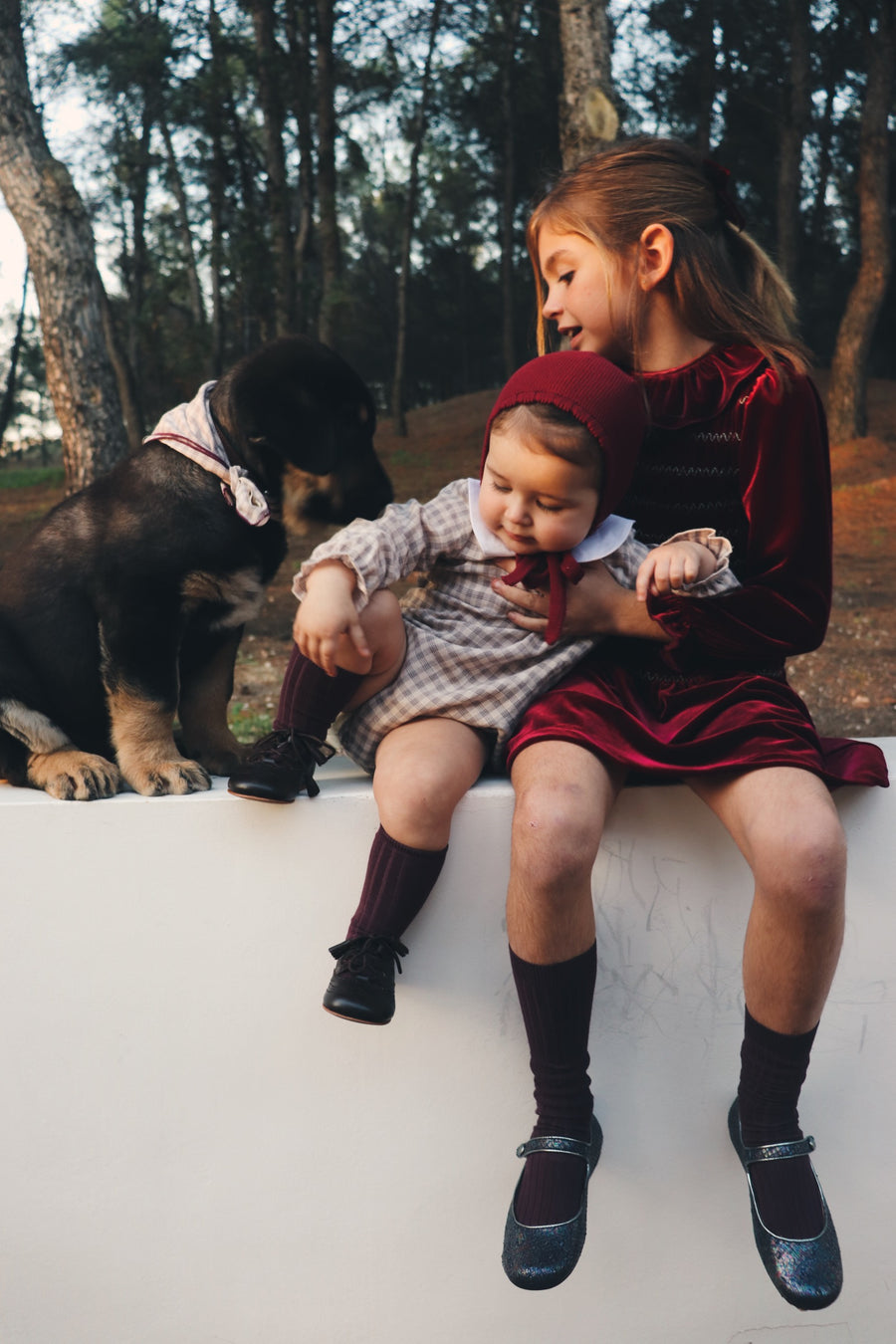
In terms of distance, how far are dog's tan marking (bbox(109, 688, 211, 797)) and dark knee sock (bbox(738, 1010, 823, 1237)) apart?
4.27ft

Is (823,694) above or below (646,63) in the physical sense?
below

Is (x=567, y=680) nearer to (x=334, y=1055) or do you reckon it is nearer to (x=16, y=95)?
(x=334, y=1055)

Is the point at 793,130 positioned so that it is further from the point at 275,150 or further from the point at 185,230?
the point at 185,230

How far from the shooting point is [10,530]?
15828mm

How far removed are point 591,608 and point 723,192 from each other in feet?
3.88

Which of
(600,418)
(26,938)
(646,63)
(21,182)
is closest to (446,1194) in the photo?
(26,938)

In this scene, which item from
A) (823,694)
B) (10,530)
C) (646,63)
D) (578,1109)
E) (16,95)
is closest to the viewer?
(578,1109)

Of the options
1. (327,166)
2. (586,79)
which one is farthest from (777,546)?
(327,166)

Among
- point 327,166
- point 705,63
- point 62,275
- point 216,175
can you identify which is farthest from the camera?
point 216,175

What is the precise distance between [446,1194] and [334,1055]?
37 cm

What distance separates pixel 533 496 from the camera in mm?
2211

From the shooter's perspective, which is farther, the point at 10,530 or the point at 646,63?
the point at 646,63

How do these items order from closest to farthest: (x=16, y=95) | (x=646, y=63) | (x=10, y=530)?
(x=16, y=95)
(x=10, y=530)
(x=646, y=63)

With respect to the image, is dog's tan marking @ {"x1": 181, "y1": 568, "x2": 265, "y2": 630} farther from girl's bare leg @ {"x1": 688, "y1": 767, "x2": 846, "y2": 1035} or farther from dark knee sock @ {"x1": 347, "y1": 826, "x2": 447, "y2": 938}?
girl's bare leg @ {"x1": 688, "y1": 767, "x2": 846, "y2": 1035}
